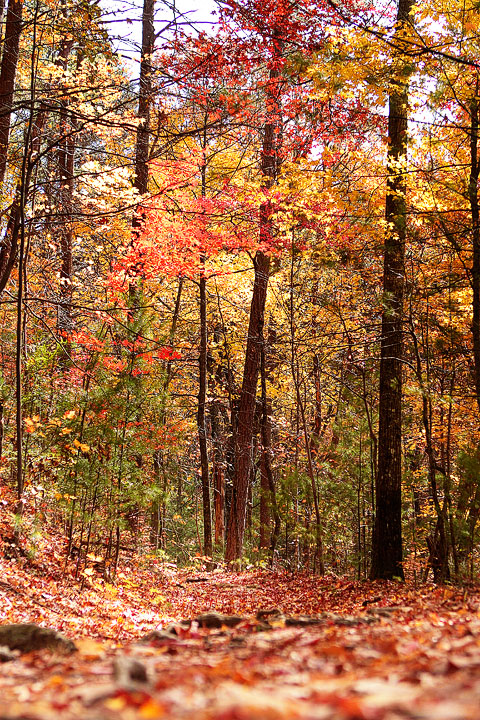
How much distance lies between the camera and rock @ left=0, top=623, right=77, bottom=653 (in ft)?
11.6

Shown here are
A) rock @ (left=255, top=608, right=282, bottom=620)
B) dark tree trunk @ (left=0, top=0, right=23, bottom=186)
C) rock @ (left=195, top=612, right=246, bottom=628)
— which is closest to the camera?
rock @ (left=195, top=612, right=246, bottom=628)

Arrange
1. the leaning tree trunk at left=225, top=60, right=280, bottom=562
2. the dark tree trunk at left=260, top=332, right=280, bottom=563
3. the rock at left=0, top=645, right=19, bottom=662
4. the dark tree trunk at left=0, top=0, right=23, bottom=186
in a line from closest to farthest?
1. the rock at left=0, top=645, right=19, bottom=662
2. the dark tree trunk at left=0, top=0, right=23, bottom=186
3. the dark tree trunk at left=260, top=332, right=280, bottom=563
4. the leaning tree trunk at left=225, top=60, right=280, bottom=562

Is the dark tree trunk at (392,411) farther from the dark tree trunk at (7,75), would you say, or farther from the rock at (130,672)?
the rock at (130,672)

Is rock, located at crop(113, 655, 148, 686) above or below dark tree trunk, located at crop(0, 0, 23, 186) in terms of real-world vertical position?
below

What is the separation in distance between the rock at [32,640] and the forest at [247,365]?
2 centimetres

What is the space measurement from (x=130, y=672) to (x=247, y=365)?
11861 mm

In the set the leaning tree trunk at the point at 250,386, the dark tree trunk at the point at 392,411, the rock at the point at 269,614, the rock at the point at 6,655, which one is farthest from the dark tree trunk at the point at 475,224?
the leaning tree trunk at the point at 250,386

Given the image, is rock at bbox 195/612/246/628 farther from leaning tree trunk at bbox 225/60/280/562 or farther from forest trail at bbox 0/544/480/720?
leaning tree trunk at bbox 225/60/280/562

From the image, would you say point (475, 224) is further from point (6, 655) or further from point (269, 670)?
point (6, 655)

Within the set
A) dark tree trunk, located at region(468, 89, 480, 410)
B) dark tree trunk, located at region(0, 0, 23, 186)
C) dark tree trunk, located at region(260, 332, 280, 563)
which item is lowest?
dark tree trunk, located at region(260, 332, 280, 563)

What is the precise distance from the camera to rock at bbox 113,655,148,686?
2139 millimetres

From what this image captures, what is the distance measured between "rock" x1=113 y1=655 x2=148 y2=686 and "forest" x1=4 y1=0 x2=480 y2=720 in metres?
0.01

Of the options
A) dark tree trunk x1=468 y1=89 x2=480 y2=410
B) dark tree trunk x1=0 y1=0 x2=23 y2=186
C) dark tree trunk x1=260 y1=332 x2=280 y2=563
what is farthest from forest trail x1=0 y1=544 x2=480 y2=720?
dark tree trunk x1=260 y1=332 x2=280 y2=563

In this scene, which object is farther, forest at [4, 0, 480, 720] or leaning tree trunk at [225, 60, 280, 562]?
leaning tree trunk at [225, 60, 280, 562]
